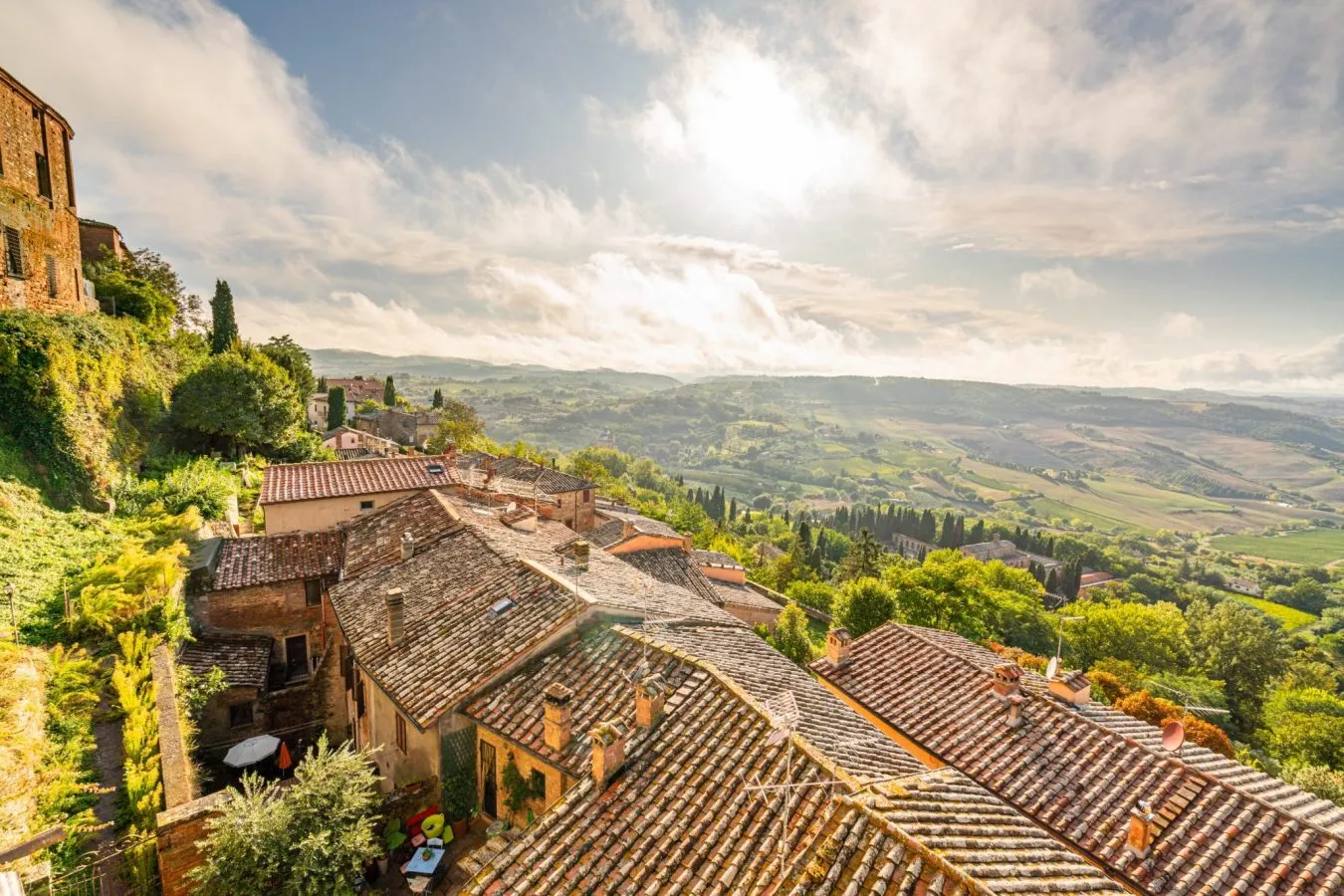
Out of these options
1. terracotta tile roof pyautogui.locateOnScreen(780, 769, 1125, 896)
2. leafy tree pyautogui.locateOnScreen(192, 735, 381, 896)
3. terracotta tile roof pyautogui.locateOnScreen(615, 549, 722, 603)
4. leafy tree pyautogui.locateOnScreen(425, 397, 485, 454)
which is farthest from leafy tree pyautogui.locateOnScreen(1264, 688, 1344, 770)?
leafy tree pyautogui.locateOnScreen(425, 397, 485, 454)

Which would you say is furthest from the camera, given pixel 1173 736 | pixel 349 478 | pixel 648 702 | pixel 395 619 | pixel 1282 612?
pixel 1282 612

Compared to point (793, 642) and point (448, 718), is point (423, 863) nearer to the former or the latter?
point (448, 718)

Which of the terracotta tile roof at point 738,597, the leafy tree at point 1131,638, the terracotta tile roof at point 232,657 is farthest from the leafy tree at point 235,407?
the leafy tree at point 1131,638

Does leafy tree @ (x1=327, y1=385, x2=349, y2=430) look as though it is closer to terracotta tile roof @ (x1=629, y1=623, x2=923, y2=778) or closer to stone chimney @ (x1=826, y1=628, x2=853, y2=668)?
terracotta tile roof @ (x1=629, y1=623, x2=923, y2=778)

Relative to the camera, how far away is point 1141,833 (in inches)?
453

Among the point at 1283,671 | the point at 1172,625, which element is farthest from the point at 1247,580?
the point at 1172,625

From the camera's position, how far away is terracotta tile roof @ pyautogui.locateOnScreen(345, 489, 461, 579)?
2105 centimetres

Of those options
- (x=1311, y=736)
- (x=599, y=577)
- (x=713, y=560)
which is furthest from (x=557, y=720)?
(x=1311, y=736)

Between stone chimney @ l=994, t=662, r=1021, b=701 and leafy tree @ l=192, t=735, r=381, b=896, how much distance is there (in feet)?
50.8

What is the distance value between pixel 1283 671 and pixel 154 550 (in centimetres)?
8757

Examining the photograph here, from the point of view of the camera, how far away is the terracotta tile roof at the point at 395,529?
21047mm

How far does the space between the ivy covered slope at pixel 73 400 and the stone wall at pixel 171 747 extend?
11.7 m

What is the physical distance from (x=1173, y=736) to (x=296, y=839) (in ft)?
61.5

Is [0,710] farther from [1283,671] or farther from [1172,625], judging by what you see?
[1283,671]
